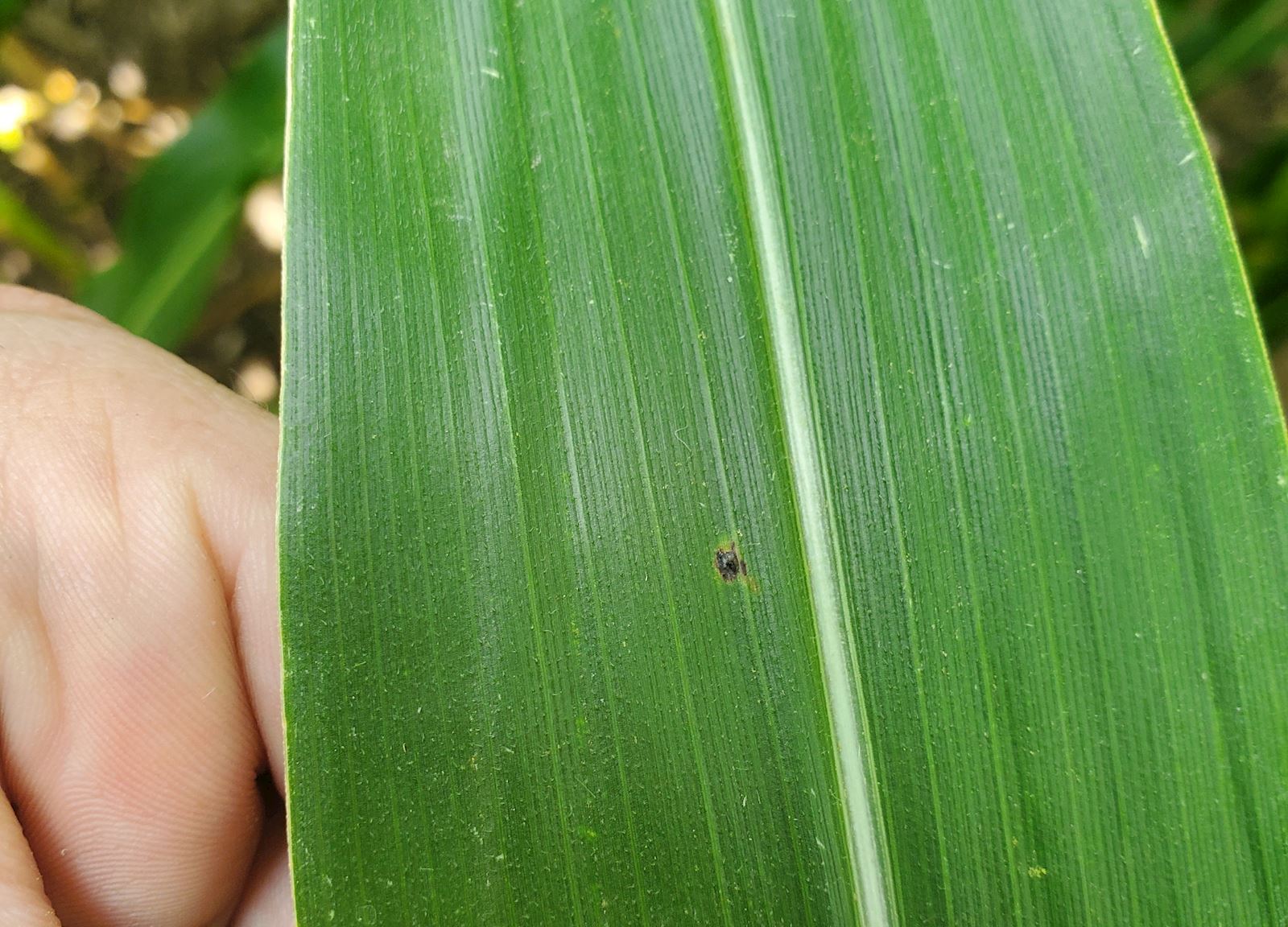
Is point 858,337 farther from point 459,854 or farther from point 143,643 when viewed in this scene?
point 143,643

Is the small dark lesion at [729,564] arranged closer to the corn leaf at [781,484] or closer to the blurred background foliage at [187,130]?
the corn leaf at [781,484]

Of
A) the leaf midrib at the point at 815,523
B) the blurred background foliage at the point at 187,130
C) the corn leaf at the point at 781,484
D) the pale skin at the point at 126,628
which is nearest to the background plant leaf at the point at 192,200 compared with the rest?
the blurred background foliage at the point at 187,130

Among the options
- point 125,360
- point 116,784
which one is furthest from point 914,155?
point 116,784

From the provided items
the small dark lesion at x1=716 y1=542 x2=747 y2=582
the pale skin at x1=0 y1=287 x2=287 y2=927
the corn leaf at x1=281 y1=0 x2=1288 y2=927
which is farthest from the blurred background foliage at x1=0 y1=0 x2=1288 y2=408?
the small dark lesion at x1=716 y1=542 x2=747 y2=582

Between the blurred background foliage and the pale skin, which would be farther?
the blurred background foliage

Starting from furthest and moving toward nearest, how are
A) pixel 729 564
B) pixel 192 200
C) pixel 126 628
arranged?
pixel 192 200
pixel 126 628
pixel 729 564

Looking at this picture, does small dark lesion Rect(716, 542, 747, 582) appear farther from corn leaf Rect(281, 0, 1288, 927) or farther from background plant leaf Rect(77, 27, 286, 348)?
background plant leaf Rect(77, 27, 286, 348)

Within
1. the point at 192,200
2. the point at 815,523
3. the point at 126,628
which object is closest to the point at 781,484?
the point at 815,523

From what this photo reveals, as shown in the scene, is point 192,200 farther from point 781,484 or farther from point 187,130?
point 781,484
